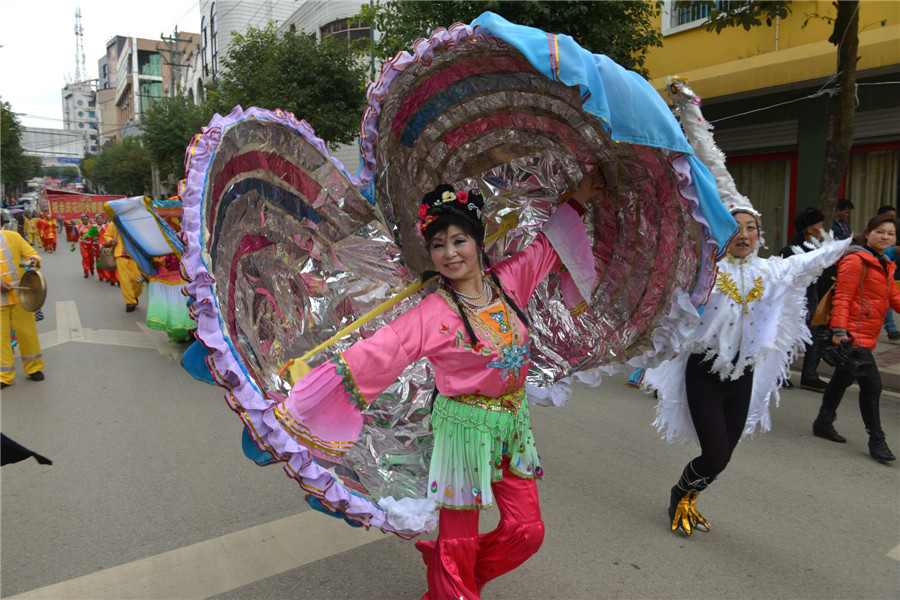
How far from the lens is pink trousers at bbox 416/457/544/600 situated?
2375mm

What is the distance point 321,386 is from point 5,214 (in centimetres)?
754

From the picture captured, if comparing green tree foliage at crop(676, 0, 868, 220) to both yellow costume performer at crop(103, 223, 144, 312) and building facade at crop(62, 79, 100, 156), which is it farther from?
building facade at crop(62, 79, 100, 156)

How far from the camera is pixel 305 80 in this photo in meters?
15.1

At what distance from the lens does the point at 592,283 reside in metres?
2.95

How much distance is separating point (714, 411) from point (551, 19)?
275 inches

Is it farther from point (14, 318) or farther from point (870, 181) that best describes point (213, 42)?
point (870, 181)

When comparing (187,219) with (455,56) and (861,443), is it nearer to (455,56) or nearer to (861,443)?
(455,56)

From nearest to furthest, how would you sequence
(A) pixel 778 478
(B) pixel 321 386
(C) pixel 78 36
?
1. (B) pixel 321 386
2. (A) pixel 778 478
3. (C) pixel 78 36

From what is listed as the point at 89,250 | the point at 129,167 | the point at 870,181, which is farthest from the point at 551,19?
the point at 129,167

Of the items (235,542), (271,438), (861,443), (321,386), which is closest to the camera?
(271,438)

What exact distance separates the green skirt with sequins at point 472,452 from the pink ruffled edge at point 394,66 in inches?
42.6

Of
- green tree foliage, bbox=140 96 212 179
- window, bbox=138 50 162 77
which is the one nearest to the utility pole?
green tree foliage, bbox=140 96 212 179

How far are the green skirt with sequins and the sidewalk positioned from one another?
524cm

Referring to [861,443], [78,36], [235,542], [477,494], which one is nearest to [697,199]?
[477,494]
